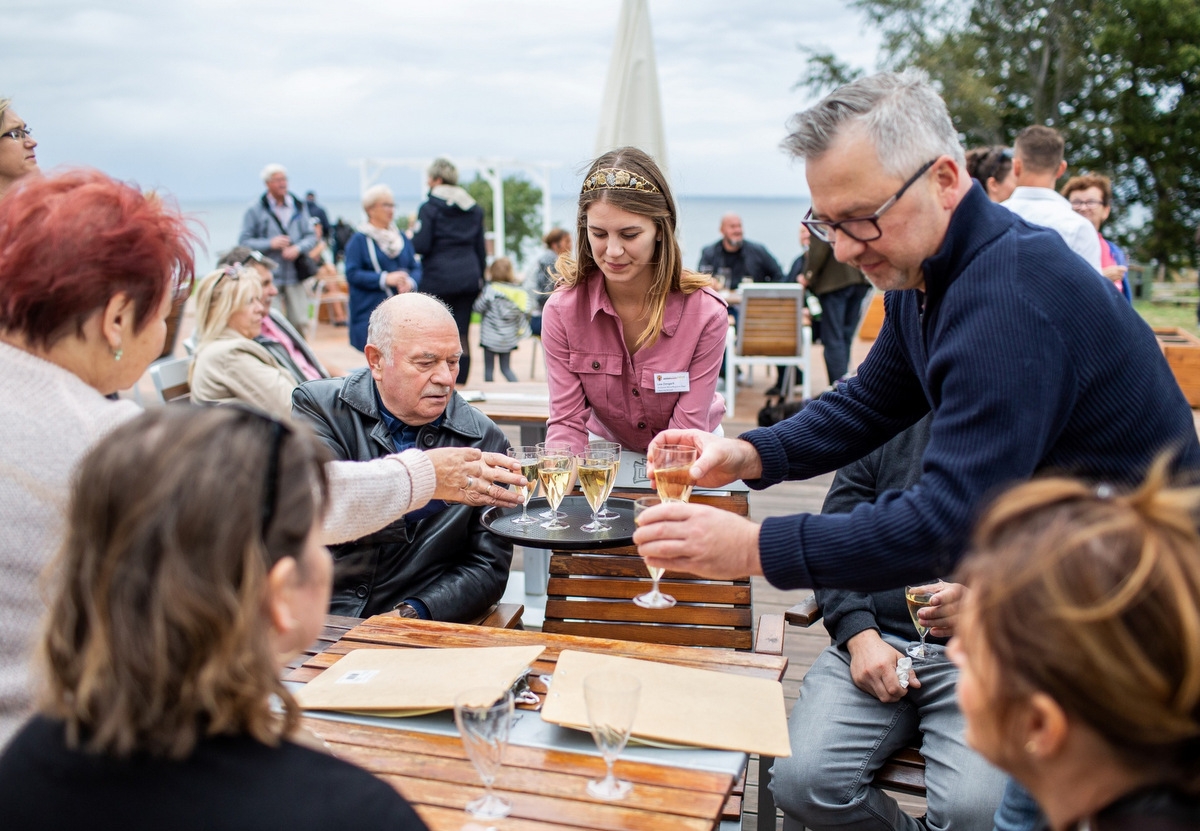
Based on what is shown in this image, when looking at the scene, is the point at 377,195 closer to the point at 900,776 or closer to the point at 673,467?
the point at 673,467

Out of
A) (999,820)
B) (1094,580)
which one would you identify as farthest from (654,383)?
(1094,580)

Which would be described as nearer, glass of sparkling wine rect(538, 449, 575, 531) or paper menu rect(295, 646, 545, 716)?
paper menu rect(295, 646, 545, 716)

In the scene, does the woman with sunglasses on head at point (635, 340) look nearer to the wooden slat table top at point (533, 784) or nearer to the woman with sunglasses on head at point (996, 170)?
the wooden slat table top at point (533, 784)

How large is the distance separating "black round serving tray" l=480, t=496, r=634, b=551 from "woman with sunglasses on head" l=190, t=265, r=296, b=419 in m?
2.16

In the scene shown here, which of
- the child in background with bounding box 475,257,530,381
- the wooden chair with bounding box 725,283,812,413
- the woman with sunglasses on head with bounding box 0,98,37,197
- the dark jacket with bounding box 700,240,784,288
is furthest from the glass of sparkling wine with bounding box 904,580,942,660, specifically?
the dark jacket with bounding box 700,240,784,288

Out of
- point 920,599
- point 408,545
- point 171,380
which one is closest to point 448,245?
point 171,380

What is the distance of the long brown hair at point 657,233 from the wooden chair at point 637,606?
0.78 meters

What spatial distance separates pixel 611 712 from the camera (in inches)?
58.1

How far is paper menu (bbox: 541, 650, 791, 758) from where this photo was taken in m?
1.65

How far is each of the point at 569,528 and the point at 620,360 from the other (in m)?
0.98

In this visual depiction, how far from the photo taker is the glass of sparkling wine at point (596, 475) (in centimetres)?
242

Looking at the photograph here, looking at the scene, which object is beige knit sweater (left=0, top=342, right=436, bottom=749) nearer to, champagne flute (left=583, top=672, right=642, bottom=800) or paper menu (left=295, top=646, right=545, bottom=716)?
paper menu (left=295, top=646, right=545, bottom=716)

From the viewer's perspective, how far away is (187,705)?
1.03m

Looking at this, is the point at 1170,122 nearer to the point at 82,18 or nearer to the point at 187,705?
the point at 82,18
